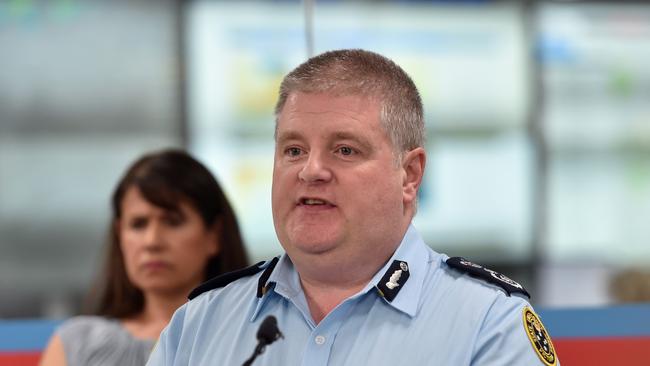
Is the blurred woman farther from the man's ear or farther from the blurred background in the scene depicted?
the blurred background

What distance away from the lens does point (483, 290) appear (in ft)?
5.16

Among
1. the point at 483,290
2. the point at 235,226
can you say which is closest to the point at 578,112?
the point at 235,226

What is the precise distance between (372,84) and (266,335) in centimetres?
42

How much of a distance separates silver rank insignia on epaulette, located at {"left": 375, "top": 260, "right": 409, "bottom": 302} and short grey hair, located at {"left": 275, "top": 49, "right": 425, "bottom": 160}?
0.57 ft

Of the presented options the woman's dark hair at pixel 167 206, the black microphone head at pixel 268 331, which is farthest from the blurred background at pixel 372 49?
the black microphone head at pixel 268 331

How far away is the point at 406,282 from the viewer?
5.18ft

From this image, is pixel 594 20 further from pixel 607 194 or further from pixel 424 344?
pixel 424 344

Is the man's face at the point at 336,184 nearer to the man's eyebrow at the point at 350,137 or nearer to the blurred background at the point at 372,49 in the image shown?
the man's eyebrow at the point at 350,137

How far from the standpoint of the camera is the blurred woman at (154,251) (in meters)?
2.30

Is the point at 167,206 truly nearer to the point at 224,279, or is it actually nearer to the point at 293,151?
the point at 224,279

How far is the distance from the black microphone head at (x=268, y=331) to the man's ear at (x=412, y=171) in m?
0.29

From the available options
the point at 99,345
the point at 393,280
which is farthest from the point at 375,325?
the point at 99,345

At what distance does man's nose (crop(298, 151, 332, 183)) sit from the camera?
1538 mm

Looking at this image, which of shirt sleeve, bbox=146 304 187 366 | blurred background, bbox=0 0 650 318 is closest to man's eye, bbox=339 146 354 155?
shirt sleeve, bbox=146 304 187 366
